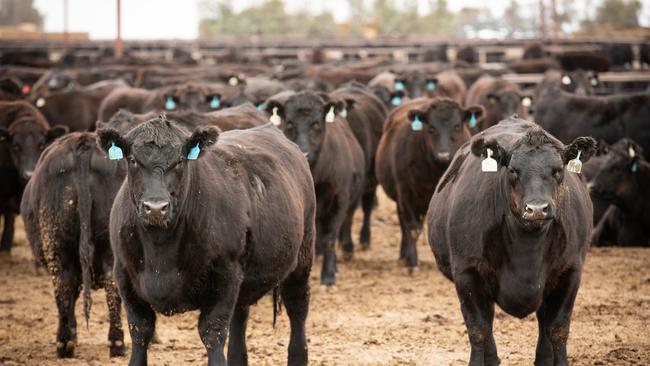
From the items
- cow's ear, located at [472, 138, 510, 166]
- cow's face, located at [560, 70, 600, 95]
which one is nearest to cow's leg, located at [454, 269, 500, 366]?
cow's ear, located at [472, 138, 510, 166]

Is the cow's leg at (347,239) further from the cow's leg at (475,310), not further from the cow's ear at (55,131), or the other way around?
the cow's leg at (475,310)

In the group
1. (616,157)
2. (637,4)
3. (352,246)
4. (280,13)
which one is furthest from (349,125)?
(280,13)

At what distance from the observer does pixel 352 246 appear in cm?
1278

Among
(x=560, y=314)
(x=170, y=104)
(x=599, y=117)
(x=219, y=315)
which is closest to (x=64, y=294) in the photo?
(x=219, y=315)

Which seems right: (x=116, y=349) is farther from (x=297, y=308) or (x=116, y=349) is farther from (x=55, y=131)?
(x=55, y=131)

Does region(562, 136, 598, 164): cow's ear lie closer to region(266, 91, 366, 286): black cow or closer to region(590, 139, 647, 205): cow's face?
region(266, 91, 366, 286): black cow

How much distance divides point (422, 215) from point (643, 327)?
3624 millimetres

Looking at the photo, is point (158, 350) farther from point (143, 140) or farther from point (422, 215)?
point (422, 215)

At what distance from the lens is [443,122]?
11453 mm

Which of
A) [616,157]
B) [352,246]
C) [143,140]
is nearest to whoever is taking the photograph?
[143,140]

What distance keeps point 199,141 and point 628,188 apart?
29.9ft

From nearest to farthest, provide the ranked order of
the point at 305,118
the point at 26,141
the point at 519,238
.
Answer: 1. the point at 519,238
2. the point at 305,118
3. the point at 26,141

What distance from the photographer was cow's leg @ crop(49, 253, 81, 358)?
782 cm

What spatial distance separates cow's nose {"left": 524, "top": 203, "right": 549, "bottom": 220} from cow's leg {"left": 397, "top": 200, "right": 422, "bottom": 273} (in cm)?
578
